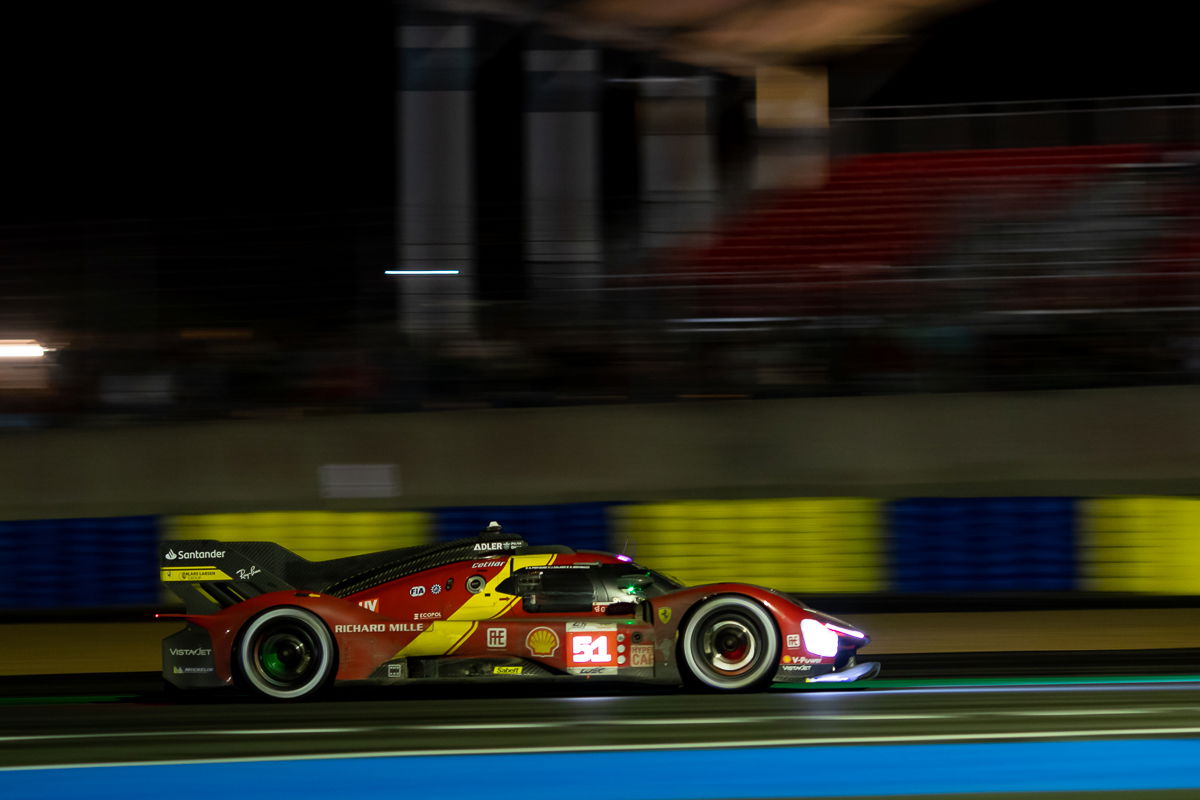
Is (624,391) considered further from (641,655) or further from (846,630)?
(641,655)

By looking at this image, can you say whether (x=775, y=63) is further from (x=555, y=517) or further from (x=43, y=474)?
(x=43, y=474)

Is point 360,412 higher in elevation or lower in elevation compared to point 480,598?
higher

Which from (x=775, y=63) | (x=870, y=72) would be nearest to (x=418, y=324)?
(x=775, y=63)

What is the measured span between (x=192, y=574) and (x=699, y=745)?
329 centimetres

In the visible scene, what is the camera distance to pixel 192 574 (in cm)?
789

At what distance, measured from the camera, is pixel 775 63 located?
19953 mm

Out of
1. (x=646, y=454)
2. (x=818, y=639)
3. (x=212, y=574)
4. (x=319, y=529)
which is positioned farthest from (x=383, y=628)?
(x=646, y=454)

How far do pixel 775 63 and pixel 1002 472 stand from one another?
862 cm

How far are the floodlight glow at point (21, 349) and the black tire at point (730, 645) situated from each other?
8816 millimetres

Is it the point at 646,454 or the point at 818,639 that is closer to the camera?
the point at 818,639

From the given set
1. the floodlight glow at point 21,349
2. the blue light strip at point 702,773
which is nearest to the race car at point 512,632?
the blue light strip at point 702,773

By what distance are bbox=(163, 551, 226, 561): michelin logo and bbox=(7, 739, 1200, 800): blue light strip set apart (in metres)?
2.06

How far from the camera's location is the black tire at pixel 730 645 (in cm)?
745

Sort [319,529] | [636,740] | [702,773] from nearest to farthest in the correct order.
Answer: [702,773] < [636,740] < [319,529]
